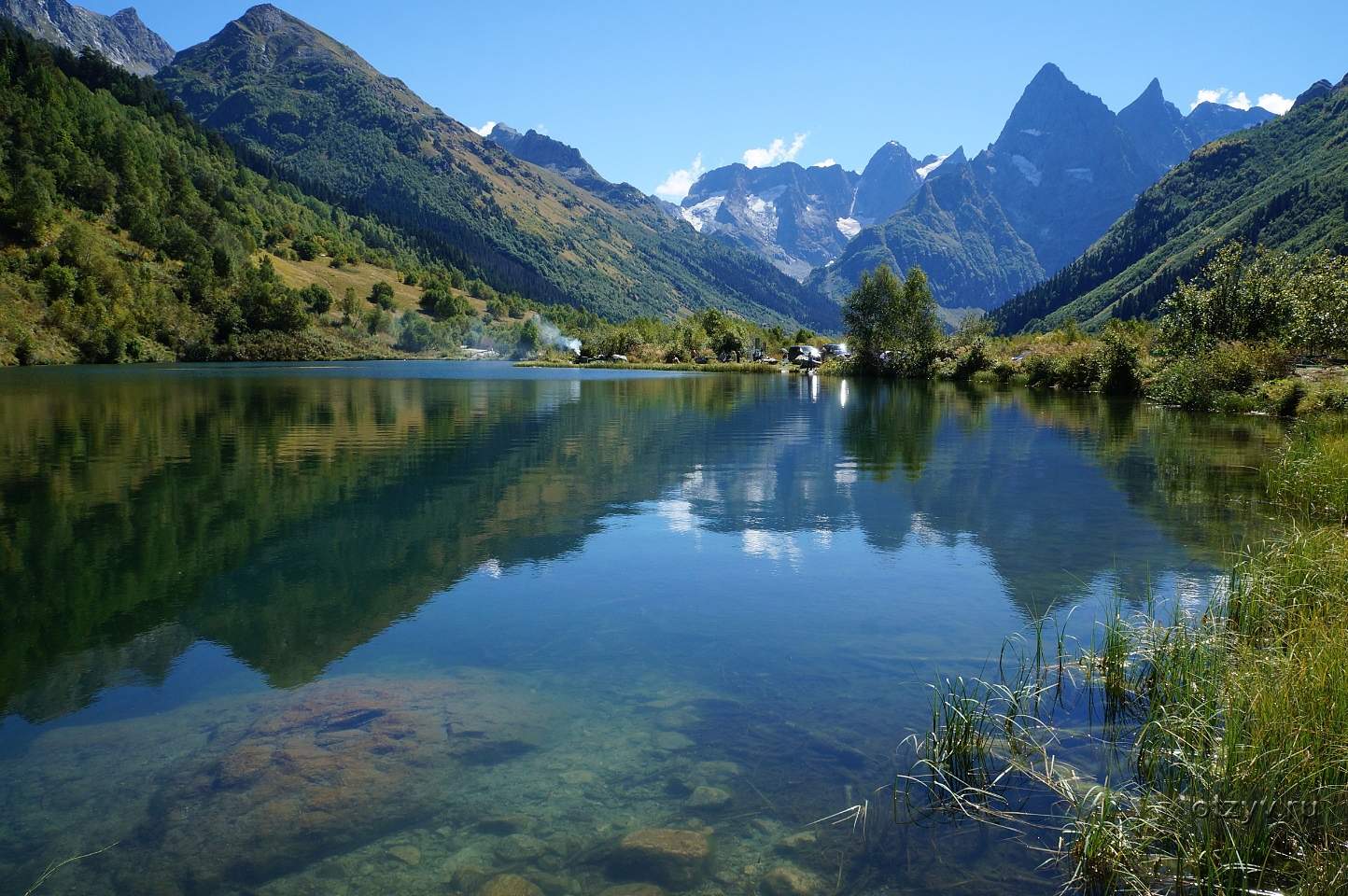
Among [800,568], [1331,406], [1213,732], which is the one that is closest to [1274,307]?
[1331,406]

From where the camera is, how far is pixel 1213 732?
25.9ft

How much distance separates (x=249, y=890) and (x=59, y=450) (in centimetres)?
3294

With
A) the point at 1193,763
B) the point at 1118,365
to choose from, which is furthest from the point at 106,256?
the point at 1193,763

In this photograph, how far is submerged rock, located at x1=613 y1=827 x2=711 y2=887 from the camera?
22.6ft

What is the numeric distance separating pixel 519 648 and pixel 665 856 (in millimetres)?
5850

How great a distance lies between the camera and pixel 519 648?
41.0ft

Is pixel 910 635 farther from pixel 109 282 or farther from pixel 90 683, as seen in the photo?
pixel 109 282

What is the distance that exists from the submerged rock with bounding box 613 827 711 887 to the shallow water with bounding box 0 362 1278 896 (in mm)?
35

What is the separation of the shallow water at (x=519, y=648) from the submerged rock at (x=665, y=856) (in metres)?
0.04

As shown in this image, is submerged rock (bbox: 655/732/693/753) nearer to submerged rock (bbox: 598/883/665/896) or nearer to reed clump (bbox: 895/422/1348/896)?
submerged rock (bbox: 598/883/665/896)

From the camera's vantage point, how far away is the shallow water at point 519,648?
726cm

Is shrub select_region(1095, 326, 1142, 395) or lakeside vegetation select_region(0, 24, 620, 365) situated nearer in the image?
shrub select_region(1095, 326, 1142, 395)

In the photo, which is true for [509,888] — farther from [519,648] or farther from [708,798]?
[519,648]

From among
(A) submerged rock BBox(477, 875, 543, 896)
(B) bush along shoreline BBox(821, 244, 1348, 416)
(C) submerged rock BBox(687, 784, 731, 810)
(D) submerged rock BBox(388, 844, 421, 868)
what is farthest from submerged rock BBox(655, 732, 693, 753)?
(B) bush along shoreline BBox(821, 244, 1348, 416)
